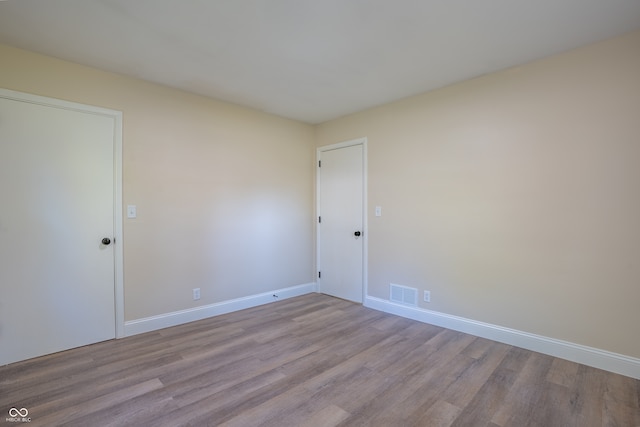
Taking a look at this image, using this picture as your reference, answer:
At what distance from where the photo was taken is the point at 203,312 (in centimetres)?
339

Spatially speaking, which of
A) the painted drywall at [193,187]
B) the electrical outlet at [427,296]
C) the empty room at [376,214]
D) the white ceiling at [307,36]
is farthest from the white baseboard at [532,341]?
Answer: the white ceiling at [307,36]

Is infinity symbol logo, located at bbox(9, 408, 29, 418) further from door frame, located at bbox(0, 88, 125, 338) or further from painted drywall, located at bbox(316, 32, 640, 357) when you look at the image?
painted drywall, located at bbox(316, 32, 640, 357)

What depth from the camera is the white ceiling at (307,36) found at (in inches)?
75.7

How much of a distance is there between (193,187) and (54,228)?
124cm

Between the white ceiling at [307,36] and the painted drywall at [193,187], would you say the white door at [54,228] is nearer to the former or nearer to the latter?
the painted drywall at [193,187]

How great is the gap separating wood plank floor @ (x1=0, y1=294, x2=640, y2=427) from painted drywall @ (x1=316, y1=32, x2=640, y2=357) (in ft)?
1.50

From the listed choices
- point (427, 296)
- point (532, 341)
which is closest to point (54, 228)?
point (427, 296)

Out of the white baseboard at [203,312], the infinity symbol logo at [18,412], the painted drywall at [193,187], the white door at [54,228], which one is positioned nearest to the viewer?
the infinity symbol logo at [18,412]

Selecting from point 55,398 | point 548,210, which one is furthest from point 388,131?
point 55,398

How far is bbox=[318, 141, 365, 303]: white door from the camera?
4016 millimetres

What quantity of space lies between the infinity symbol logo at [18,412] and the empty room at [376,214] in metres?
0.01

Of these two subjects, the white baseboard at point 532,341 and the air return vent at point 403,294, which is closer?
the white baseboard at point 532,341

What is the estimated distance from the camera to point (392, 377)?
2.22 m

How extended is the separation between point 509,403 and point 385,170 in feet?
8.39
